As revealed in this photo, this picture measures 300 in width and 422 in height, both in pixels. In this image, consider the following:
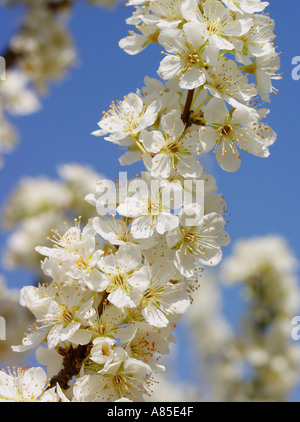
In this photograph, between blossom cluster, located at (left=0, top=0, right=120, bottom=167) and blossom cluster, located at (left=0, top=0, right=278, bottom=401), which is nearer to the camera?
blossom cluster, located at (left=0, top=0, right=278, bottom=401)

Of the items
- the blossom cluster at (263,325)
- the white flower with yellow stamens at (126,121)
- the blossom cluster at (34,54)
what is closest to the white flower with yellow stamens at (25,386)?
the white flower with yellow stamens at (126,121)

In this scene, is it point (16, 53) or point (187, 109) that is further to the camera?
point (16, 53)

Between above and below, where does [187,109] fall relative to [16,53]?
below

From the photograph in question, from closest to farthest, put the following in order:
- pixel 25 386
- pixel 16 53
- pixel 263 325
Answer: pixel 25 386
pixel 16 53
pixel 263 325

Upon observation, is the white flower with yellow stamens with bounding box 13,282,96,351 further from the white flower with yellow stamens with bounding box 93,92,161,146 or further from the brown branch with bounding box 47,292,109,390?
the white flower with yellow stamens with bounding box 93,92,161,146

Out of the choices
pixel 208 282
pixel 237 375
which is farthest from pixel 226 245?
pixel 208 282

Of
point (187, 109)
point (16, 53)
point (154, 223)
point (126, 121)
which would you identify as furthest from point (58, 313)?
point (16, 53)

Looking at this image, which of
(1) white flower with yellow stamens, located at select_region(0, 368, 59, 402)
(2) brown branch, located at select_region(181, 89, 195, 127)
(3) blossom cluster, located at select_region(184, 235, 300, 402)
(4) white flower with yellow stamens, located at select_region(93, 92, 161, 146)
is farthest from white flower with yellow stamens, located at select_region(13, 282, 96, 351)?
(3) blossom cluster, located at select_region(184, 235, 300, 402)

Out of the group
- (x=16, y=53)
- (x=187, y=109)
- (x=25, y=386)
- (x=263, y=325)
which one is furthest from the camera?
(x=263, y=325)

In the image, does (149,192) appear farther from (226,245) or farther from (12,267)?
(12,267)

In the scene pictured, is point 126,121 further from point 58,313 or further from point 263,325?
point 263,325
